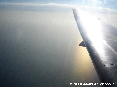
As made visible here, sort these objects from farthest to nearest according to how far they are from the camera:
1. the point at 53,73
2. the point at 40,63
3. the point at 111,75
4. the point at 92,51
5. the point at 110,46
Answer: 1. the point at 40,63
2. the point at 53,73
3. the point at 110,46
4. the point at 92,51
5. the point at 111,75

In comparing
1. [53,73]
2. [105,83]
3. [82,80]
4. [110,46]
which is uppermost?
[53,73]

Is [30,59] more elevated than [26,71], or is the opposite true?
[30,59]

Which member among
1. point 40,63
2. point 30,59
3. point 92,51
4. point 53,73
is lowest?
point 92,51

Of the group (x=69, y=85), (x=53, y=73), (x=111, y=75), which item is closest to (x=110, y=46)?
(x=111, y=75)

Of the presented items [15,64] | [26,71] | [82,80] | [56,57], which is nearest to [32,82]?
[26,71]

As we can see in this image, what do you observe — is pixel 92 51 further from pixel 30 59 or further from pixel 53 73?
pixel 30 59

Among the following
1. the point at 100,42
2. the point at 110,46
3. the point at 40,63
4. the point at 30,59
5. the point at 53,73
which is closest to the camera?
the point at 110,46

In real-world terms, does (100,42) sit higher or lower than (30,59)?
lower

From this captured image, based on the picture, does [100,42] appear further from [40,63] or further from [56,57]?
[56,57]

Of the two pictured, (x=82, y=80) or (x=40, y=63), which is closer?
(x=82, y=80)
